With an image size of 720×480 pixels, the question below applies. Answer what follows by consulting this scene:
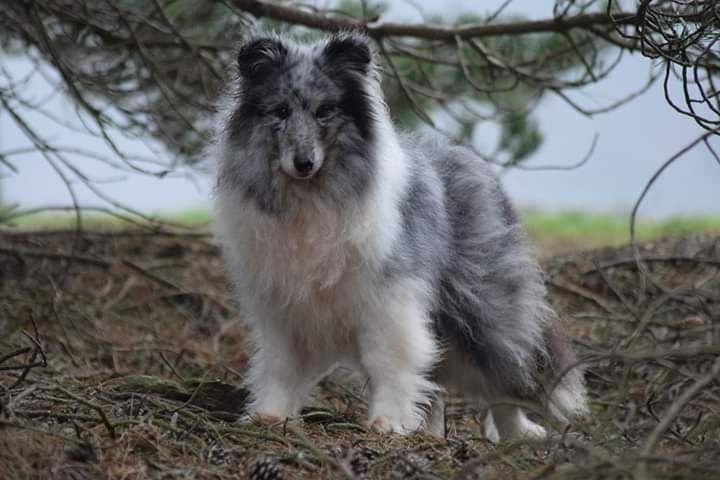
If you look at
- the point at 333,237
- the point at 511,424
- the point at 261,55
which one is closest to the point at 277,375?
the point at 333,237

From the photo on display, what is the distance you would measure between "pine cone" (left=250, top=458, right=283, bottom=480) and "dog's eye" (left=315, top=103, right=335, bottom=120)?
162 centimetres

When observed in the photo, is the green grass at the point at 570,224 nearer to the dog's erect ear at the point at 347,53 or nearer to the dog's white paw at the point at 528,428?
the dog's white paw at the point at 528,428

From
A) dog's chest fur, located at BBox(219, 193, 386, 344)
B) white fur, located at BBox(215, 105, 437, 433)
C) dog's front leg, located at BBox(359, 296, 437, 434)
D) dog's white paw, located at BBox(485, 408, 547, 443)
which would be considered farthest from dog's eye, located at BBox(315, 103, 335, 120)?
dog's white paw, located at BBox(485, 408, 547, 443)

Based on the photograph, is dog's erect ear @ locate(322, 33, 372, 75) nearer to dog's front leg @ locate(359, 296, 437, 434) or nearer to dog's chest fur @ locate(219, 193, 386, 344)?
dog's chest fur @ locate(219, 193, 386, 344)

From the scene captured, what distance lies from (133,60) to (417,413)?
3415 millimetres

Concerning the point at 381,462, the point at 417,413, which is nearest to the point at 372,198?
the point at 417,413

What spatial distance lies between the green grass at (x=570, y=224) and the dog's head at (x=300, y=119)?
16.0 ft

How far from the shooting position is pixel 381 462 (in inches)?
132

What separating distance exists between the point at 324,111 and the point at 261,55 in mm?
380

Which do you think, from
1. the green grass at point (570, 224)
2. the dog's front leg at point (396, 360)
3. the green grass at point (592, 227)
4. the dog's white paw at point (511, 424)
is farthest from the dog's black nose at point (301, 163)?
the green grass at point (592, 227)

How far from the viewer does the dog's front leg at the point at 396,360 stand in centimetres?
446

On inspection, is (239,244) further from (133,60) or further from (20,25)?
(133,60)

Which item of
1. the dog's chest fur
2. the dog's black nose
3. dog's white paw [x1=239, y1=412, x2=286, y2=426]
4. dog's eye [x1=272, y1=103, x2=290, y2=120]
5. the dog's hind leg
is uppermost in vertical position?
dog's eye [x1=272, y1=103, x2=290, y2=120]

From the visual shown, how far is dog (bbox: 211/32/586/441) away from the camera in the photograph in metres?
4.42
